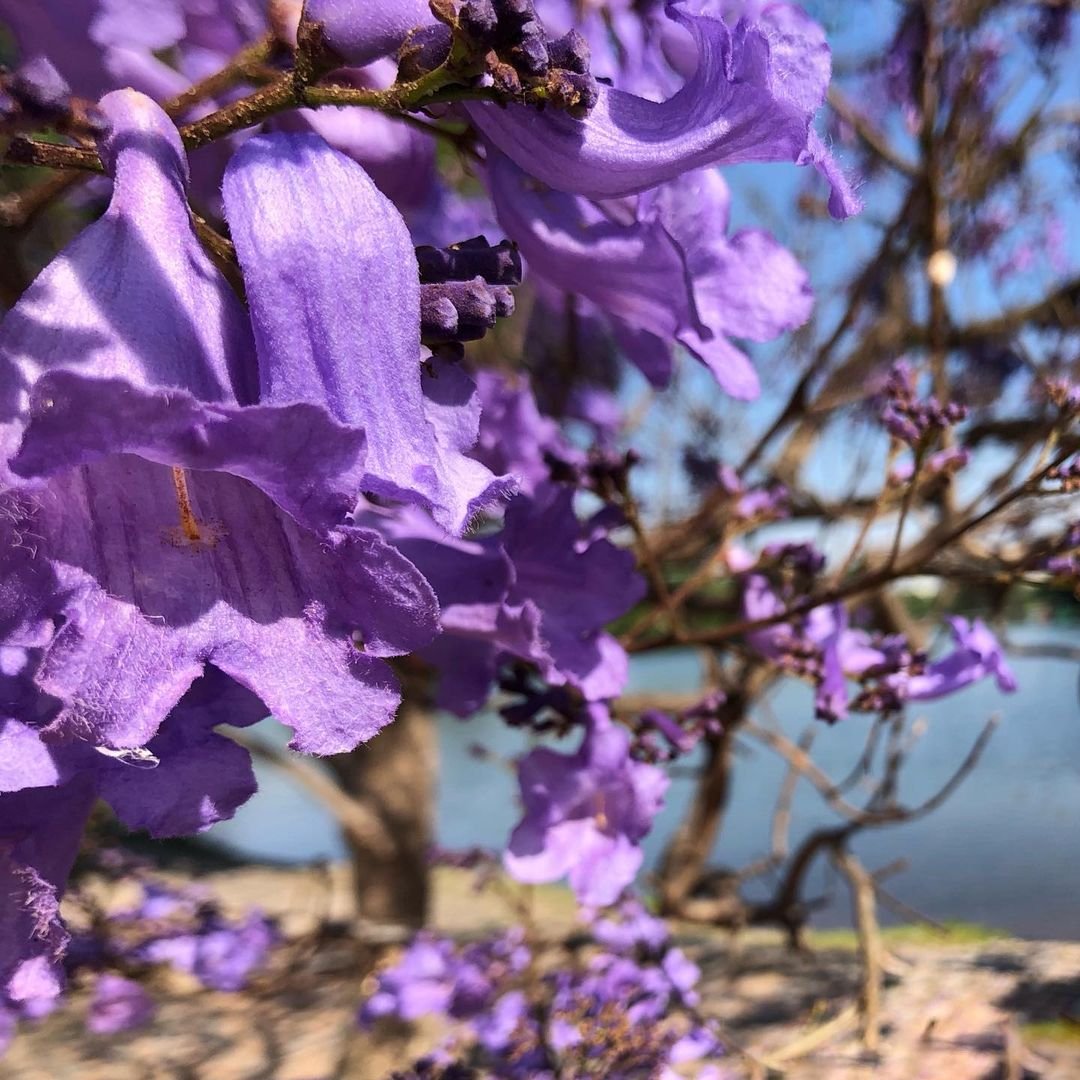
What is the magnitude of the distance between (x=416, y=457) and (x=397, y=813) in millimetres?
2872

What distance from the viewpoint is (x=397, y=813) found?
312 cm

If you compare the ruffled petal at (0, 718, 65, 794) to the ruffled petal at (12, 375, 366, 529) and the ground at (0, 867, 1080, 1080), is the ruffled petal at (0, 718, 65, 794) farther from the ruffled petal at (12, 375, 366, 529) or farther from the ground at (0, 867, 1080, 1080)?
the ground at (0, 867, 1080, 1080)

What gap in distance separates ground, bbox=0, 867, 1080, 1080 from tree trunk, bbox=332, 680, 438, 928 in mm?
177

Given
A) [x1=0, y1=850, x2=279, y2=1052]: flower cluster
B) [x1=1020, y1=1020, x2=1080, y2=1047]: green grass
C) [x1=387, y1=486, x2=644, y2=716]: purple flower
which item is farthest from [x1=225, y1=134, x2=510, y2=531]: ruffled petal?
[x1=1020, y1=1020, x2=1080, y2=1047]: green grass

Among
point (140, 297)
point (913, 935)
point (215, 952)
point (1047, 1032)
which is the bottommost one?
A: point (913, 935)

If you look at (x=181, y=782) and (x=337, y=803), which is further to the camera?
(x=337, y=803)

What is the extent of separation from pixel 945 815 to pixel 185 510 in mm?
6606

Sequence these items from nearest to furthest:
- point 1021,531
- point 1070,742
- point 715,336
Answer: point 715,336 → point 1021,531 → point 1070,742

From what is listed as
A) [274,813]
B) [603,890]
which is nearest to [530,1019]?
[603,890]

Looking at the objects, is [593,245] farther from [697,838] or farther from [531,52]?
[697,838]

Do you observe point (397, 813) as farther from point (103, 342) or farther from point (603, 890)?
point (103, 342)

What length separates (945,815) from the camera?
20.4ft

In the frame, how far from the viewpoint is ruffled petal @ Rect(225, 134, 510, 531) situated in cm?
40

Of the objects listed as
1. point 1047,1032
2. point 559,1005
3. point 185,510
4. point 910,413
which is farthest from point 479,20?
point 1047,1032
